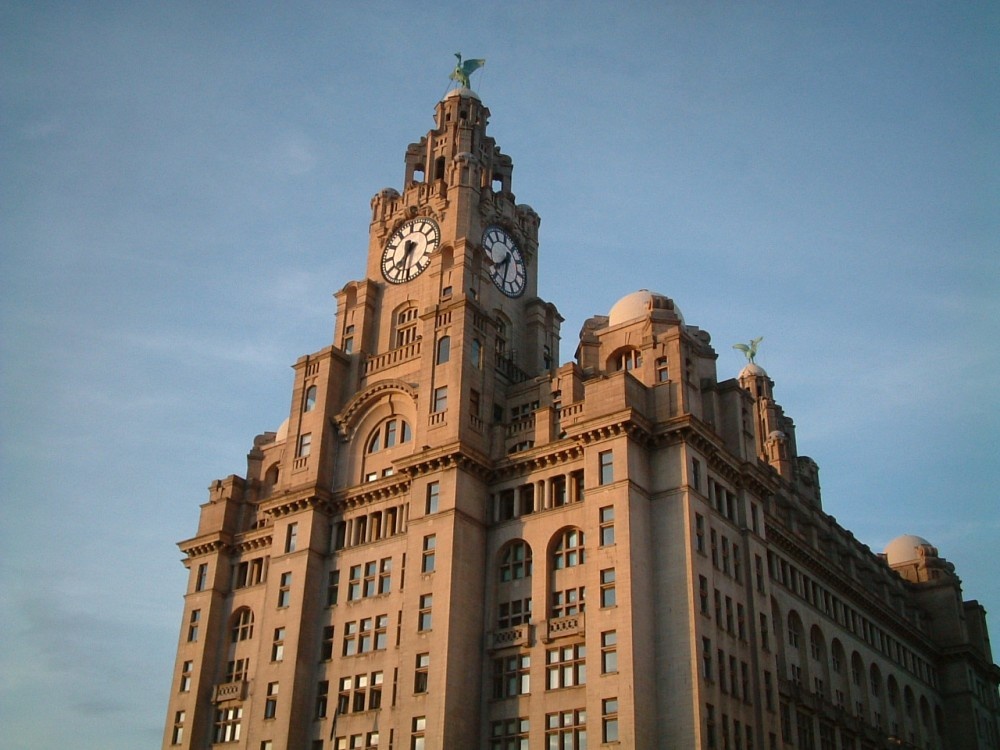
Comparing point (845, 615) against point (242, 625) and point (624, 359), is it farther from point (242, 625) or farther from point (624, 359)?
point (242, 625)

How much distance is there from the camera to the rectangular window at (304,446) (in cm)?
8804

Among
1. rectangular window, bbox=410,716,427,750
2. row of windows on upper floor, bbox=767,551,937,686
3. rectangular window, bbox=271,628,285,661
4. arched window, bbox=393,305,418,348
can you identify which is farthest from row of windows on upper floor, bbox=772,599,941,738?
rectangular window, bbox=271,628,285,661

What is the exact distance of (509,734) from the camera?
69.9m

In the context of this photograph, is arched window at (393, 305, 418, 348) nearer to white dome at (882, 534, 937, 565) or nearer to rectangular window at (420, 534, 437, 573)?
rectangular window at (420, 534, 437, 573)

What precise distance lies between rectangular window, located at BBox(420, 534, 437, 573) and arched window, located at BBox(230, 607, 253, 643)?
20252mm

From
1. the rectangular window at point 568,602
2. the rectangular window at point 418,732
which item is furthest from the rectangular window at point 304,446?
the rectangular window at point 568,602

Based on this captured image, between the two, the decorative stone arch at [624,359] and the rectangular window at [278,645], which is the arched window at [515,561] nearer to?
the decorative stone arch at [624,359]

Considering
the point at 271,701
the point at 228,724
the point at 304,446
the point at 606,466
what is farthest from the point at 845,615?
the point at 228,724

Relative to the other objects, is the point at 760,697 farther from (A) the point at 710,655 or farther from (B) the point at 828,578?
(B) the point at 828,578

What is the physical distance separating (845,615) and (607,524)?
1442 inches

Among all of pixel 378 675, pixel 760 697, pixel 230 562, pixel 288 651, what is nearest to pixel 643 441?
pixel 760 697

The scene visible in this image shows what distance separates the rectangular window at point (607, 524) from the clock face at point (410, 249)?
99.8ft

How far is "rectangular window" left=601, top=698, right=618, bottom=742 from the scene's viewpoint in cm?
6400

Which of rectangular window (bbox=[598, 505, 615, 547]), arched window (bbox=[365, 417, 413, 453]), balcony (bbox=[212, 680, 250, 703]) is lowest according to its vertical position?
balcony (bbox=[212, 680, 250, 703])
